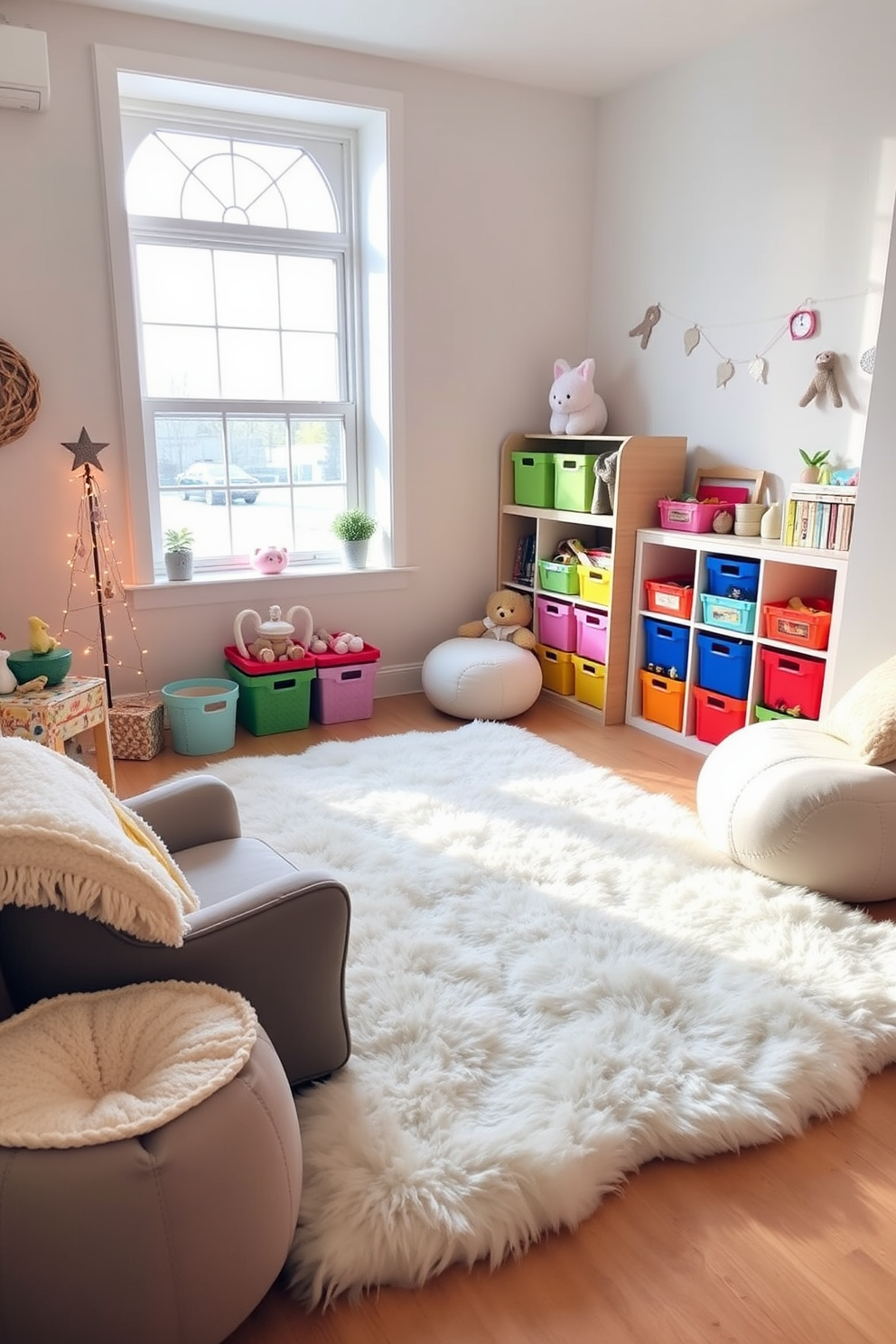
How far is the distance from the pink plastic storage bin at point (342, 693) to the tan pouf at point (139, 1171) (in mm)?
2591

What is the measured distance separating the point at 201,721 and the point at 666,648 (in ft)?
5.96

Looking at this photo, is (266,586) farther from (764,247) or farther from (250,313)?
(764,247)

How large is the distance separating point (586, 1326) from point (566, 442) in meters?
3.68

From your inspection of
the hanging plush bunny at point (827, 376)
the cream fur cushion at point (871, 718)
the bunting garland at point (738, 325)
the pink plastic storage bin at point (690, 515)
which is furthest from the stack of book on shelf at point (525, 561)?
the cream fur cushion at point (871, 718)

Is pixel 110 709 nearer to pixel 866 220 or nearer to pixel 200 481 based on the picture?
pixel 200 481

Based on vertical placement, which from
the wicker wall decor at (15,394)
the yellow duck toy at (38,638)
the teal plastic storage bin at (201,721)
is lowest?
the teal plastic storage bin at (201,721)

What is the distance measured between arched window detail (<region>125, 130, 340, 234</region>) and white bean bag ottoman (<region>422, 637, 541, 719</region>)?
1.88 meters

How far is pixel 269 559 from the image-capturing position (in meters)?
4.06

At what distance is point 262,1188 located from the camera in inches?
50.2

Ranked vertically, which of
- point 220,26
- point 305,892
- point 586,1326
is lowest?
point 586,1326

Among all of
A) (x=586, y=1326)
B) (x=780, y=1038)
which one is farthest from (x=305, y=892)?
(x=780, y=1038)

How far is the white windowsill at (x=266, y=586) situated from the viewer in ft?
12.5

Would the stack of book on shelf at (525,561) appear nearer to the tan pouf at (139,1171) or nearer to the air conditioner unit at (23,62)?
the air conditioner unit at (23,62)

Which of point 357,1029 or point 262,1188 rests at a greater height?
point 262,1188
